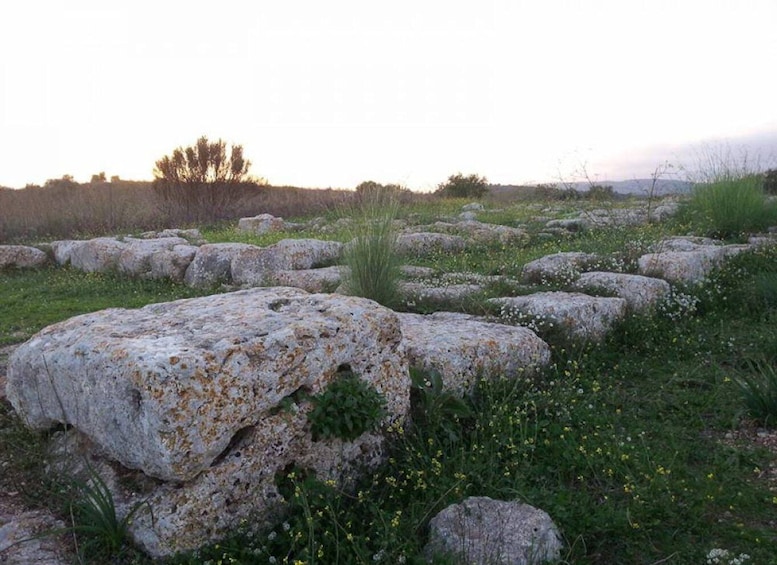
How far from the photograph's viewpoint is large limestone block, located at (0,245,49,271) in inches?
426

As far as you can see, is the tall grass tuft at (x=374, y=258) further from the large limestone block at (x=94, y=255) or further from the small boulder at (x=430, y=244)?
the large limestone block at (x=94, y=255)

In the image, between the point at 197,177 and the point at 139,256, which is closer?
the point at 139,256

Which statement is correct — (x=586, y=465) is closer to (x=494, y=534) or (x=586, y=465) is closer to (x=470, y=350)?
(x=494, y=534)

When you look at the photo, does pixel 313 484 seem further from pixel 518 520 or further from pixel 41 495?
pixel 41 495

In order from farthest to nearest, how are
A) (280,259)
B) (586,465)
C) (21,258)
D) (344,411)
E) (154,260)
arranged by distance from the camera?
1. (21,258)
2. (154,260)
3. (280,259)
4. (586,465)
5. (344,411)

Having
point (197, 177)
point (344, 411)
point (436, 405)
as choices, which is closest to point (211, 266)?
point (436, 405)

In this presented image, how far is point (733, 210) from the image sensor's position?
9789 mm

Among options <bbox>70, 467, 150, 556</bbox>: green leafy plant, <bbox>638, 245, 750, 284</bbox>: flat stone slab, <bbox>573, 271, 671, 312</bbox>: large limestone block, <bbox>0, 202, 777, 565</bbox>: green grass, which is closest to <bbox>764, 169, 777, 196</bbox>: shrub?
<bbox>638, 245, 750, 284</bbox>: flat stone slab

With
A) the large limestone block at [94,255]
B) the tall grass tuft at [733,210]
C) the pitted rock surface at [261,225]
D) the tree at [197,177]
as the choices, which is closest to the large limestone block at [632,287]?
the tall grass tuft at [733,210]

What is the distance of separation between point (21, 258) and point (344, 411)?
9777 mm

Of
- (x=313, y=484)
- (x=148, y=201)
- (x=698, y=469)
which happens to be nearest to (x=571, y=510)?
(x=698, y=469)

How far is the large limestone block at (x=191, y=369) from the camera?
114 inches

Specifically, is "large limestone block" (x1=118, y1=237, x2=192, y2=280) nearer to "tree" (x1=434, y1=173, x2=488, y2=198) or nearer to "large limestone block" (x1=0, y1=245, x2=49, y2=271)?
"large limestone block" (x1=0, y1=245, x2=49, y2=271)

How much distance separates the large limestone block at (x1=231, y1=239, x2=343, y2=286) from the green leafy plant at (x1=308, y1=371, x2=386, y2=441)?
5272mm
